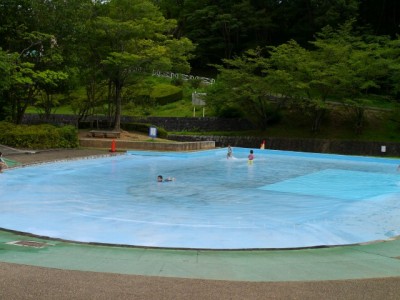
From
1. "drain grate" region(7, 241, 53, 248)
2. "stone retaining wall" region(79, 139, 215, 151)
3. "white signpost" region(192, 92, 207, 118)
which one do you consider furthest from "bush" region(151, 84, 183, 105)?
"drain grate" region(7, 241, 53, 248)

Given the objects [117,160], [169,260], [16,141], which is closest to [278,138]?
[117,160]

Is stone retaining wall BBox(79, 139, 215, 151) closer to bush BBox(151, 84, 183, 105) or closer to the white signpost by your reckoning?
the white signpost

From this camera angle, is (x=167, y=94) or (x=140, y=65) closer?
(x=140, y=65)

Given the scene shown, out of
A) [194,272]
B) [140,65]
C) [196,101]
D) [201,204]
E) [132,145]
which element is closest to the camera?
[194,272]

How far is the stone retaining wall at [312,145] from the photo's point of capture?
31589 mm

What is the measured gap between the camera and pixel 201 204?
1352 cm

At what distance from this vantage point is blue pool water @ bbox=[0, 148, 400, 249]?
9.63 m

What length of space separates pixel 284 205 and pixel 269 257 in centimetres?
610

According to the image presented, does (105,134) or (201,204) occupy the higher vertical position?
(105,134)

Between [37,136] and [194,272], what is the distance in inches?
826

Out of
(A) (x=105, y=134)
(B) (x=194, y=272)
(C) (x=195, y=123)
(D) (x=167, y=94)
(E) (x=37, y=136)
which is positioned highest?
(D) (x=167, y=94)

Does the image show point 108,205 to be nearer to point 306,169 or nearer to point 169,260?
point 169,260

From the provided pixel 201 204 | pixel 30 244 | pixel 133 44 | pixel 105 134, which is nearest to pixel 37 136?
pixel 105 134

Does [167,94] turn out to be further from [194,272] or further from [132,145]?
[194,272]
